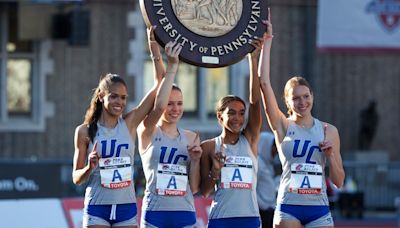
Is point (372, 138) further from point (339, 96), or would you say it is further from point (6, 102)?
point (6, 102)

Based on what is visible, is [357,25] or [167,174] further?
[357,25]

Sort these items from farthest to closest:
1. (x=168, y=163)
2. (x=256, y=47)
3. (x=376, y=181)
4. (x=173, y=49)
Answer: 1. (x=376, y=181)
2. (x=168, y=163)
3. (x=256, y=47)
4. (x=173, y=49)

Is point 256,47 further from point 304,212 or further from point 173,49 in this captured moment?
point 304,212

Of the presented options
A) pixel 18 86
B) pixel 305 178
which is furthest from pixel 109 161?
pixel 18 86

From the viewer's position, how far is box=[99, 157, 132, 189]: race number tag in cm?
962

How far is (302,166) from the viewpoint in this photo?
9.88 m

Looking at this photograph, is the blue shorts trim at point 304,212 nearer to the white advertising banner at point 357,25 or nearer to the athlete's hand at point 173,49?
the athlete's hand at point 173,49

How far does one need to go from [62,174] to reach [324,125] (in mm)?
7765

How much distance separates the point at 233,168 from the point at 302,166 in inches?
20.6

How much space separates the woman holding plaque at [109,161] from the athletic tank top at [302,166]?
43.8 inches

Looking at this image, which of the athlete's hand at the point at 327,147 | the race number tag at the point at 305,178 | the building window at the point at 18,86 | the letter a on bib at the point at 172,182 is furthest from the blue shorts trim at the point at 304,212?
the building window at the point at 18,86

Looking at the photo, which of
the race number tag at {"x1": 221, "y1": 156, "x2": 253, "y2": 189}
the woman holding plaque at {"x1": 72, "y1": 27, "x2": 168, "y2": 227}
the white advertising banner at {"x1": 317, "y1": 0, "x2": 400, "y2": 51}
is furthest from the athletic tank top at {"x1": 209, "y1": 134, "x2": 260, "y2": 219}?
the white advertising banner at {"x1": 317, "y1": 0, "x2": 400, "y2": 51}

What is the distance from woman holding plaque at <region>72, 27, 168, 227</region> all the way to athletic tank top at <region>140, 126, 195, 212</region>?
158 mm

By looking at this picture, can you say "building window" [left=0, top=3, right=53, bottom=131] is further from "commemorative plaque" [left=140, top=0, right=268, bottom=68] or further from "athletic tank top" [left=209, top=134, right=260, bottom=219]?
"commemorative plaque" [left=140, top=0, right=268, bottom=68]
